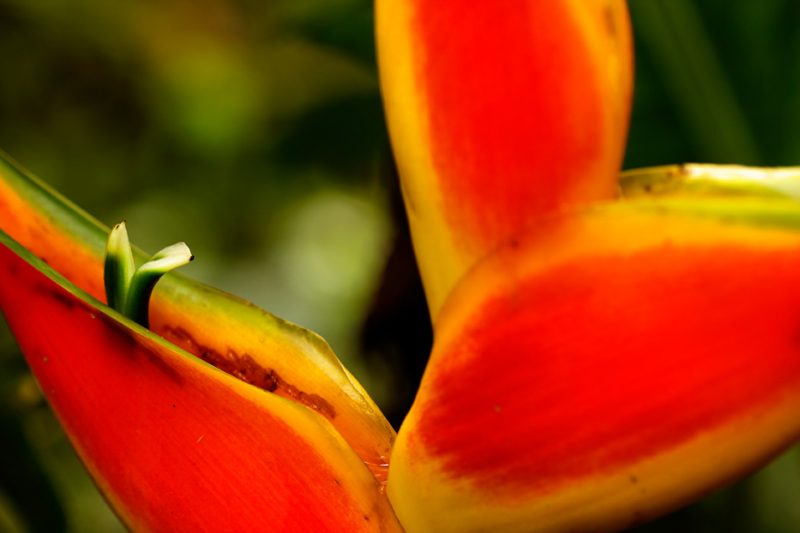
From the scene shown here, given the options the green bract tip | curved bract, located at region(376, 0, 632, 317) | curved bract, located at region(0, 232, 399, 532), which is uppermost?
curved bract, located at region(376, 0, 632, 317)

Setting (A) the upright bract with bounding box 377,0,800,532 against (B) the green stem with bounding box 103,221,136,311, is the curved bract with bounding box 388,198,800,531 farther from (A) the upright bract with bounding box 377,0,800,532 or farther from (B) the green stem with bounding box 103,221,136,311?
(B) the green stem with bounding box 103,221,136,311

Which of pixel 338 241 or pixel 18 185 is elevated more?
pixel 18 185

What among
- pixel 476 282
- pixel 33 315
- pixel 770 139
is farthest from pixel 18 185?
pixel 770 139

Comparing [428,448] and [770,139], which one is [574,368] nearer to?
[428,448]

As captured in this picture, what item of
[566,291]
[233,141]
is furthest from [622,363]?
[233,141]

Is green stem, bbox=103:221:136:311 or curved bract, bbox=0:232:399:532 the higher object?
green stem, bbox=103:221:136:311

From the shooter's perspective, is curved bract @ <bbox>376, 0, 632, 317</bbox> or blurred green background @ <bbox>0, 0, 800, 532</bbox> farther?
blurred green background @ <bbox>0, 0, 800, 532</bbox>

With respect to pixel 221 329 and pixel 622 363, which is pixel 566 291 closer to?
pixel 622 363

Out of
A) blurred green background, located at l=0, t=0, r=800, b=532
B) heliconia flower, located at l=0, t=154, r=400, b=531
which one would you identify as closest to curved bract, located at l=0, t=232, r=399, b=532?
heliconia flower, located at l=0, t=154, r=400, b=531
